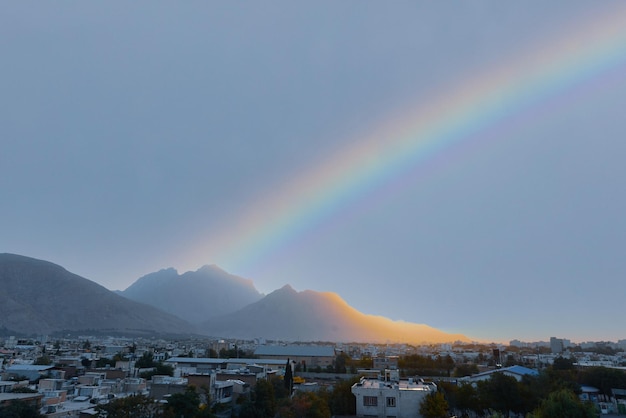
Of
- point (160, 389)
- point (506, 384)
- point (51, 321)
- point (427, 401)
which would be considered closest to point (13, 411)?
point (160, 389)

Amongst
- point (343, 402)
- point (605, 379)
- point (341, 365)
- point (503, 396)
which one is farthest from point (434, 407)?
point (341, 365)

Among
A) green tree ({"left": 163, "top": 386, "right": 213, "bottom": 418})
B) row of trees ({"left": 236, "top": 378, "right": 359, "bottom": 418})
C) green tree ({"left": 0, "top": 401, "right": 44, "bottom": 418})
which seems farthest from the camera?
row of trees ({"left": 236, "top": 378, "right": 359, "bottom": 418})

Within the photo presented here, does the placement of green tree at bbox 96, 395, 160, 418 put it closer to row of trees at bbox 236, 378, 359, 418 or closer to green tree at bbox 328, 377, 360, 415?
row of trees at bbox 236, 378, 359, 418

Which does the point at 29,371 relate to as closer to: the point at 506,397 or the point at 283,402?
the point at 283,402

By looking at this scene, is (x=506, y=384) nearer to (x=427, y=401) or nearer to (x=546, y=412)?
(x=427, y=401)

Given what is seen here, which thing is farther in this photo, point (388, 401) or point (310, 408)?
point (388, 401)

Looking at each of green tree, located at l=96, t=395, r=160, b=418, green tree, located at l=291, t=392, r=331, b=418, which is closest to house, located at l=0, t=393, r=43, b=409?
green tree, located at l=96, t=395, r=160, b=418

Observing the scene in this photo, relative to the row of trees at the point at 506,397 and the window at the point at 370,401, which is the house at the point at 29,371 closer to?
the window at the point at 370,401

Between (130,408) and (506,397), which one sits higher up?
(130,408)
